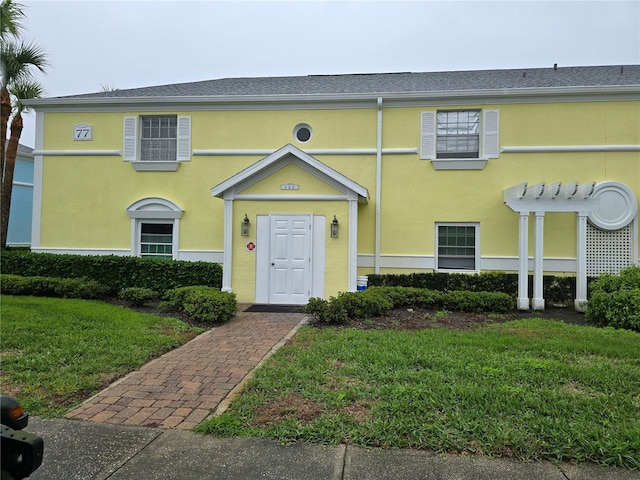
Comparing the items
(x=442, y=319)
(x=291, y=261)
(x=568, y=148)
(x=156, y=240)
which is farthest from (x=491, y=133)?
(x=156, y=240)

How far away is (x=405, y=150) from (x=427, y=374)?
8318 millimetres

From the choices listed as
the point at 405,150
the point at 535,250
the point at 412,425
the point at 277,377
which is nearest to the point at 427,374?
the point at 412,425

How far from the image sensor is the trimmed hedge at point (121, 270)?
35.1 ft

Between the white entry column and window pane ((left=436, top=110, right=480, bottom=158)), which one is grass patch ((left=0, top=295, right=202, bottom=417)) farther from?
window pane ((left=436, top=110, right=480, bottom=158))

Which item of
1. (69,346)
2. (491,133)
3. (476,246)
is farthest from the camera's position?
(476,246)

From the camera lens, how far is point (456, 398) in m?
4.09

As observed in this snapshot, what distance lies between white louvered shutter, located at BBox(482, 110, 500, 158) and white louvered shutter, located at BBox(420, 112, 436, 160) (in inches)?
55.4

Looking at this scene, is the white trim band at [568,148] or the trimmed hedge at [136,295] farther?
the white trim band at [568,148]

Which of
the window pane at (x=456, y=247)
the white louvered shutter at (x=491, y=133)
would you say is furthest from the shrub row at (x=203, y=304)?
the white louvered shutter at (x=491, y=133)

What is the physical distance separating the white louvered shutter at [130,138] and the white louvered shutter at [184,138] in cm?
143

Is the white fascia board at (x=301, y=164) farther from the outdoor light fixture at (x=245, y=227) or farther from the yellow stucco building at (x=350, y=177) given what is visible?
the outdoor light fixture at (x=245, y=227)

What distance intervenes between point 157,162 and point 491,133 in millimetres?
10057

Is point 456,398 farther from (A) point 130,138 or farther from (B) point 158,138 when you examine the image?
(A) point 130,138

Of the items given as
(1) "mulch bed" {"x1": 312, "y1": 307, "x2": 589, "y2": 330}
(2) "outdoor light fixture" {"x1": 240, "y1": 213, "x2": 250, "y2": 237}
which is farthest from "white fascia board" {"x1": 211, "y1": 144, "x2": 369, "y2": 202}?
(1) "mulch bed" {"x1": 312, "y1": 307, "x2": 589, "y2": 330}
